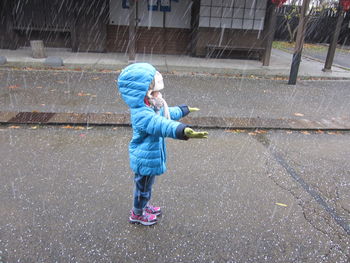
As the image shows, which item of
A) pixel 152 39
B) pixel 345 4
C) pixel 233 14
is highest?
pixel 345 4

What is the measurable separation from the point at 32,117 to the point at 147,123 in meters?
3.55

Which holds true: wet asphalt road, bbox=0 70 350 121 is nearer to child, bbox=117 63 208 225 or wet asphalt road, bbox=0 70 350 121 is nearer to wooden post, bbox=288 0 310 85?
wooden post, bbox=288 0 310 85

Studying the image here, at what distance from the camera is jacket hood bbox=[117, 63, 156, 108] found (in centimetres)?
224

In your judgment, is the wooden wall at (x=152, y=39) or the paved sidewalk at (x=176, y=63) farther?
the wooden wall at (x=152, y=39)

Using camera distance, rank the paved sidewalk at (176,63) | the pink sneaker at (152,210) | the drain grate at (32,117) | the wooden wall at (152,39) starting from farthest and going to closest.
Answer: the wooden wall at (152,39)
the paved sidewalk at (176,63)
the drain grate at (32,117)
the pink sneaker at (152,210)

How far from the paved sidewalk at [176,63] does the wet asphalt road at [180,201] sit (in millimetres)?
5203

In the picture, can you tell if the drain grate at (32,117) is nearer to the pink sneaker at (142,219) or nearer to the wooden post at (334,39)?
the pink sneaker at (142,219)

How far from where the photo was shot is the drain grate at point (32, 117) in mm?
4961

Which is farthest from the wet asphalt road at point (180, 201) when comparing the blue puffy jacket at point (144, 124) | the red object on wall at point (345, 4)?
the red object on wall at point (345, 4)

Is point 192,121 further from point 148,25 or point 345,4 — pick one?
point 148,25

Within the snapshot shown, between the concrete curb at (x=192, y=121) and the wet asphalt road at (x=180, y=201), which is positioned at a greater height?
the concrete curb at (x=192, y=121)

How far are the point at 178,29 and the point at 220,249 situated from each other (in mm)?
10931

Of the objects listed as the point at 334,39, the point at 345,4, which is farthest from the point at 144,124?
the point at 334,39

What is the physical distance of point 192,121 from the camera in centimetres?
532
